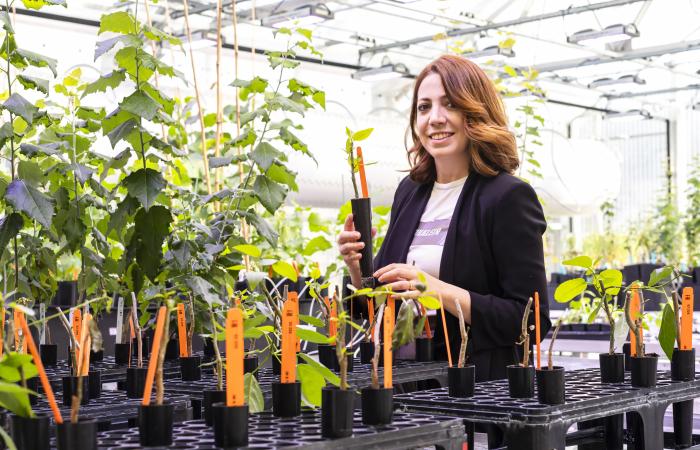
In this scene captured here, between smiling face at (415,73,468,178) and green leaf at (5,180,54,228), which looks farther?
smiling face at (415,73,468,178)

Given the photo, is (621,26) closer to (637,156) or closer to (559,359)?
(559,359)

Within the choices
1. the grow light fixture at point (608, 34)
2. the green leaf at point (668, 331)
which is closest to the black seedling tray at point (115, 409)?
the green leaf at point (668, 331)

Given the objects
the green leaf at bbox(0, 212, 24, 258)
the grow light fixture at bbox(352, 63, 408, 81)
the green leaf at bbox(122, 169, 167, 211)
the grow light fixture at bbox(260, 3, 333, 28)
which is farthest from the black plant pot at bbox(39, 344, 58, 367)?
the grow light fixture at bbox(352, 63, 408, 81)

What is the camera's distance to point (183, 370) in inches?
70.3

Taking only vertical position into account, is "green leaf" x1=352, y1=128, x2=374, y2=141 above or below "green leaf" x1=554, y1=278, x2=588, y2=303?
above

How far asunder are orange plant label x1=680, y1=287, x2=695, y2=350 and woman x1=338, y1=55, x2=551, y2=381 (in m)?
0.33

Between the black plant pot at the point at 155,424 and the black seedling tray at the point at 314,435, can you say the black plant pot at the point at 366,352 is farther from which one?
the black plant pot at the point at 155,424

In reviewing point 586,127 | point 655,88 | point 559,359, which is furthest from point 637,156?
point 559,359

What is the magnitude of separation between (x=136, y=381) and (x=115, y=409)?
16 centimetres

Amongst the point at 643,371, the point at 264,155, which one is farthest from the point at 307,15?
the point at 643,371

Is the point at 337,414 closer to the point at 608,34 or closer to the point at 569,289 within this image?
the point at 569,289

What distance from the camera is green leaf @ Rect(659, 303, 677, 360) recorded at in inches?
64.9

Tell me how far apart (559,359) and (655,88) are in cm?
1126

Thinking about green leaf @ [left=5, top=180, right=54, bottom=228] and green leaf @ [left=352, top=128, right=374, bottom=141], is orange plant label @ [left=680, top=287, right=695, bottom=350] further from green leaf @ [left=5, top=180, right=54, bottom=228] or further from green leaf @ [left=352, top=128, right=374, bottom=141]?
green leaf @ [left=5, top=180, right=54, bottom=228]
